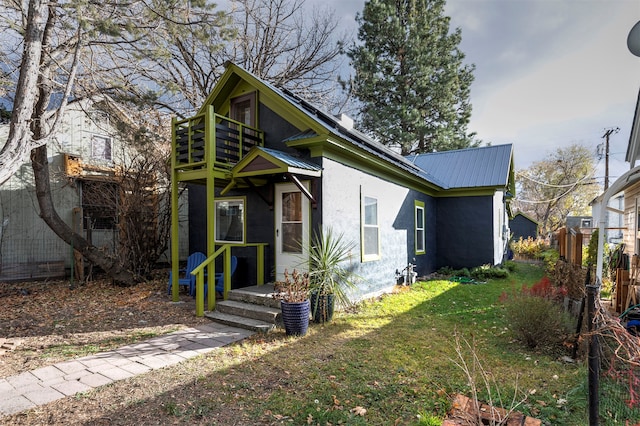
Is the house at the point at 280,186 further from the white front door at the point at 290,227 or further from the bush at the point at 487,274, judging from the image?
the bush at the point at 487,274

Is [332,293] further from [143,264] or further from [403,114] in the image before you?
[403,114]

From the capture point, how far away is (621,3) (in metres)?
5.89

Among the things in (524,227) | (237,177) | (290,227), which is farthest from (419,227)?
(524,227)

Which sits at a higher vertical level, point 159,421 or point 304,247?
point 304,247

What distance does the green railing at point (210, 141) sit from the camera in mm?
6918

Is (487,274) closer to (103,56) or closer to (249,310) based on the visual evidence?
(249,310)

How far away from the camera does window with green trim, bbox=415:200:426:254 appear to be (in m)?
11.2

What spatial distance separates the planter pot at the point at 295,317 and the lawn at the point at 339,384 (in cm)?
14

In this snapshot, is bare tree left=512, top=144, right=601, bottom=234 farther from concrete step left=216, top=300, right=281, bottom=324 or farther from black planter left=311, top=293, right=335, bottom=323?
concrete step left=216, top=300, right=281, bottom=324

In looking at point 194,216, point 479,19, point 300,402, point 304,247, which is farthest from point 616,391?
point 479,19

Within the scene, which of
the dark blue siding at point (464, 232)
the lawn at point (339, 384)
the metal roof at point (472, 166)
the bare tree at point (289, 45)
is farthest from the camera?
the bare tree at point (289, 45)

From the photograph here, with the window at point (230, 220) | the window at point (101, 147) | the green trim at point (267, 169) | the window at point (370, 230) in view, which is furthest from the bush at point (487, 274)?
the window at point (101, 147)

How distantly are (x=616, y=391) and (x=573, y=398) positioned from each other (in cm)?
47

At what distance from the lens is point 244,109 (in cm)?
862
